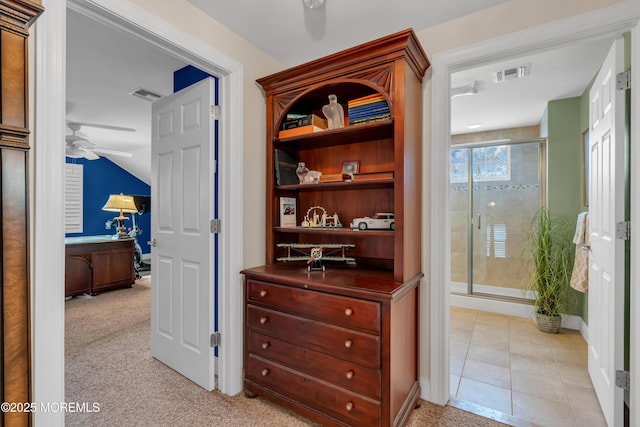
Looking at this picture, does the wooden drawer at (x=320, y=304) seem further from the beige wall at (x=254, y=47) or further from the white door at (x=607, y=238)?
the white door at (x=607, y=238)

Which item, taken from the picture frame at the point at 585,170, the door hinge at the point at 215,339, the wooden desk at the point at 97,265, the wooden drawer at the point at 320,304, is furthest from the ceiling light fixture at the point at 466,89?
the wooden desk at the point at 97,265

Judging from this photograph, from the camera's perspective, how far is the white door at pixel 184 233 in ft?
6.80

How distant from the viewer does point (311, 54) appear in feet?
7.64

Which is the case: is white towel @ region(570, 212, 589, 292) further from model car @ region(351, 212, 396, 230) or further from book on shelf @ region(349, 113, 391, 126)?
book on shelf @ region(349, 113, 391, 126)

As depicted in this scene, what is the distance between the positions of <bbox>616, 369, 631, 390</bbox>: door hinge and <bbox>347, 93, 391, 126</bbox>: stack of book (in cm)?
183

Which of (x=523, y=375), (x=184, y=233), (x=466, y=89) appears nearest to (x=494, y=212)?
(x=466, y=89)

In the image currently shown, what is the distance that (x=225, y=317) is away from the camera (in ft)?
6.69

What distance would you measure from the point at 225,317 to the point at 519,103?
3.58m

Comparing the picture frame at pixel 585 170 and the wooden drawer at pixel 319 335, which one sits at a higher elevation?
the picture frame at pixel 585 170

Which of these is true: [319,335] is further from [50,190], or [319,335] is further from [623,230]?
[623,230]

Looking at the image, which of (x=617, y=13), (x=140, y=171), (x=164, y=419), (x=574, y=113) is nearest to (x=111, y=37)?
(x=164, y=419)

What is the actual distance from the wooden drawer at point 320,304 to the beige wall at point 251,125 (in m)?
0.30

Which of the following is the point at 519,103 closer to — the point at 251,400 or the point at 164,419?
the point at 251,400

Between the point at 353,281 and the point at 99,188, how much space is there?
700cm
